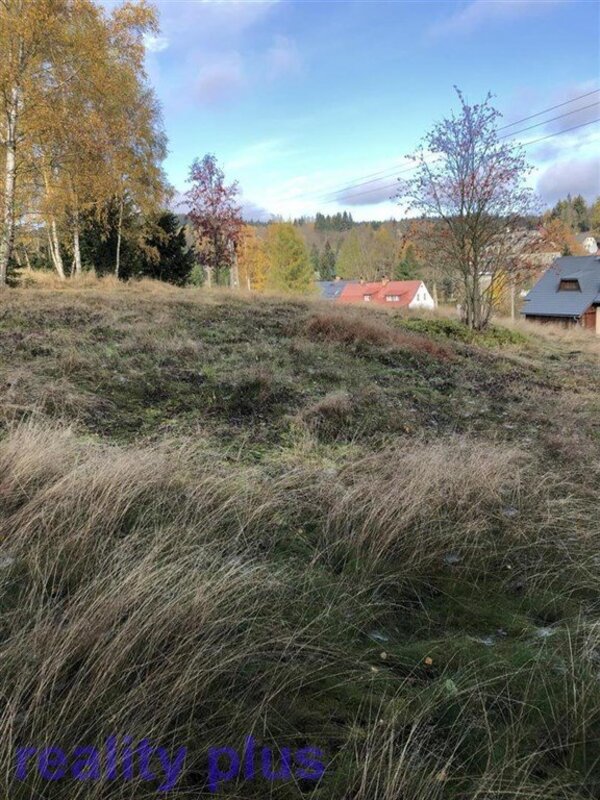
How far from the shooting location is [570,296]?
33.7 metres

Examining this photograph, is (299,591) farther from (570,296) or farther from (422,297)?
(422,297)

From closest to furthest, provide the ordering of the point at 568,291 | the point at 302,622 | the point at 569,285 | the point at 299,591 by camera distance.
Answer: the point at 302,622
the point at 299,591
the point at 568,291
the point at 569,285

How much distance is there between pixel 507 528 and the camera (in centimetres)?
292

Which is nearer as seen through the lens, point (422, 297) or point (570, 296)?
point (570, 296)

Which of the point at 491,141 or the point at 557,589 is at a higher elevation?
the point at 491,141

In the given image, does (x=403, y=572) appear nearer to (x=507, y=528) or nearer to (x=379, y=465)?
(x=507, y=528)

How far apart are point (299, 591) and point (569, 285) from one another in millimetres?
38430

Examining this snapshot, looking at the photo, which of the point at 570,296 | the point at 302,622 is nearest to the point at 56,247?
the point at 302,622

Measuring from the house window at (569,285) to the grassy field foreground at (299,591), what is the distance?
33.8m

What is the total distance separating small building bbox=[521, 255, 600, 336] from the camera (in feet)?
107

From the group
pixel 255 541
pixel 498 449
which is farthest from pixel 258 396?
pixel 255 541

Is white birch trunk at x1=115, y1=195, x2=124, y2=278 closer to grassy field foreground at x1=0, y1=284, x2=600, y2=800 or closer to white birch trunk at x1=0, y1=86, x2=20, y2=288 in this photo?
white birch trunk at x1=0, y1=86, x2=20, y2=288

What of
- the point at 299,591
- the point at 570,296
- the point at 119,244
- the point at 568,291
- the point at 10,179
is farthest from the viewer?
the point at 568,291

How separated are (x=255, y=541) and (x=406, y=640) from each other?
2.94ft
